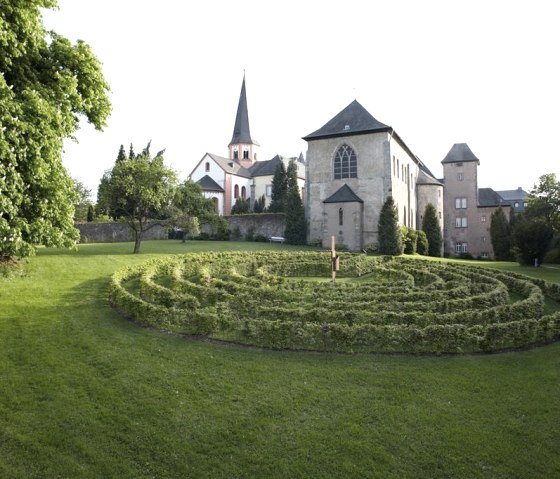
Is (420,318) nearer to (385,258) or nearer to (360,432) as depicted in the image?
(360,432)

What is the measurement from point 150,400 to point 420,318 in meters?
7.74

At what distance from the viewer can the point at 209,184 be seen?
70625 millimetres

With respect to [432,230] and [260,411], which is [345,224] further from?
[260,411]

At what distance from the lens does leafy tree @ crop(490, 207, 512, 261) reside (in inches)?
1994

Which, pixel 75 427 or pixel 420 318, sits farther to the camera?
pixel 420 318

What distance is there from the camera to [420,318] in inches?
491

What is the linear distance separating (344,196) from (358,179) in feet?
8.12

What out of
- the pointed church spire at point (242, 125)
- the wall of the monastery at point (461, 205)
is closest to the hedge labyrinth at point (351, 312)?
the wall of the monastery at point (461, 205)

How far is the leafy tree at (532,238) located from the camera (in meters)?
32.9

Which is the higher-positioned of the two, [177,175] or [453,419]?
[177,175]

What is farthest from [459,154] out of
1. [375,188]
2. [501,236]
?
[375,188]

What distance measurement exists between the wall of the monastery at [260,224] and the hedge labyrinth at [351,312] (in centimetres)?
2455

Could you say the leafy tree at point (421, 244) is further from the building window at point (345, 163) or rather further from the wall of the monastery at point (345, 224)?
the building window at point (345, 163)

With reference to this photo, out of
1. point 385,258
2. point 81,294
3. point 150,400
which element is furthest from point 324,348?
point 385,258
